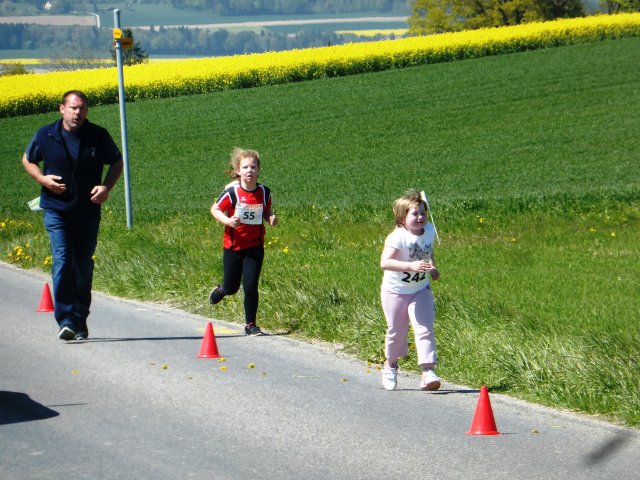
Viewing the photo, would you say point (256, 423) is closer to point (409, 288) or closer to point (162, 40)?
point (409, 288)

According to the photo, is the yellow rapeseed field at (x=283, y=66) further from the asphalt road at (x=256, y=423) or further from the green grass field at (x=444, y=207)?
the asphalt road at (x=256, y=423)

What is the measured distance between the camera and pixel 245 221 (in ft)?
34.2

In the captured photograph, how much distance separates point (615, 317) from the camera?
1025 centimetres

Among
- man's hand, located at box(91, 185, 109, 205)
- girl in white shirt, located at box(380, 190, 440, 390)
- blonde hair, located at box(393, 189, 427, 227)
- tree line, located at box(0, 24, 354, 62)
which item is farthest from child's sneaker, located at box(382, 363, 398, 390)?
tree line, located at box(0, 24, 354, 62)

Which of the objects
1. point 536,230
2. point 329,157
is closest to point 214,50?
point 329,157

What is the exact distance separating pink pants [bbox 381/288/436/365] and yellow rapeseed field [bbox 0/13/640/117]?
1619 inches

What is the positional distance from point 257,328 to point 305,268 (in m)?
3.26

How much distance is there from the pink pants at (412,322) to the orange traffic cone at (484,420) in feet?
3.84

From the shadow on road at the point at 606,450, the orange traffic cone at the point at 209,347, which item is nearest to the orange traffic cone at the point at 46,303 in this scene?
the orange traffic cone at the point at 209,347

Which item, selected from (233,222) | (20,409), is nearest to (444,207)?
(233,222)

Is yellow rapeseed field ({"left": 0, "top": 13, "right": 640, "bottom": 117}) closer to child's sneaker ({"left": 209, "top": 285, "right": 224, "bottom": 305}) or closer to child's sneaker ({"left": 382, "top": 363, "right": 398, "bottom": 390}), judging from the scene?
child's sneaker ({"left": 209, "top": 285, "right": 224, "bottom": 305})

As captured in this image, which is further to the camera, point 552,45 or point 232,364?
point 552,45

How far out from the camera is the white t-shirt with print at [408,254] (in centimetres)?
811

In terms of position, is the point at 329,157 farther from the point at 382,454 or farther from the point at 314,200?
the point at 382,454
